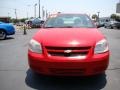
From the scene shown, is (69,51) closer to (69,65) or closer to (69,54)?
(69,54)

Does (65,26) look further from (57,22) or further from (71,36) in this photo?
(71,36)

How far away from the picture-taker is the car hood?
5020mm

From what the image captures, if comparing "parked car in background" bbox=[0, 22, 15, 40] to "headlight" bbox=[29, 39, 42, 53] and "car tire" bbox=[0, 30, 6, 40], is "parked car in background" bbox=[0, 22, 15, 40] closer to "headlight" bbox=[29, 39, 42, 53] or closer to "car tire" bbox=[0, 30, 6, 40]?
"car tire" bbox=[0, 30, 6, 40]

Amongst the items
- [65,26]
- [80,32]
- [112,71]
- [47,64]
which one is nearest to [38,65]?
[47,64]

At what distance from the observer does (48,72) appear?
16.4 ft

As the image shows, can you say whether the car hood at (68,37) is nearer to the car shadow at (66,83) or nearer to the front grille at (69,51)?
the front grille at (69,51)

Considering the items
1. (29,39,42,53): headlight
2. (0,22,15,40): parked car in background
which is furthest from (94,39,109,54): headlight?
(0,22,15,40): parked car in background

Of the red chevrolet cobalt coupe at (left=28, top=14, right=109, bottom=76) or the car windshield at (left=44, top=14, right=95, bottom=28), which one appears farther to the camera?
the car windshield at (left=44, top=14, right=95, bottom=28)

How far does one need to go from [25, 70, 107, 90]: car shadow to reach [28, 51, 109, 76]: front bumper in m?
0.32

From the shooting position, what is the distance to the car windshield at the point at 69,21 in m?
6.46

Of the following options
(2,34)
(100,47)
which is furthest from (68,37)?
(2,34)

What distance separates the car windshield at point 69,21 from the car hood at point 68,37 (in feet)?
1.85

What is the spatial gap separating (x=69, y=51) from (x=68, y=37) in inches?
18.2

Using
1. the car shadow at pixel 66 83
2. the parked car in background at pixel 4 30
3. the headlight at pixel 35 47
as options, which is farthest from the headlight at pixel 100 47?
the parked car in background at pixel 4 30
